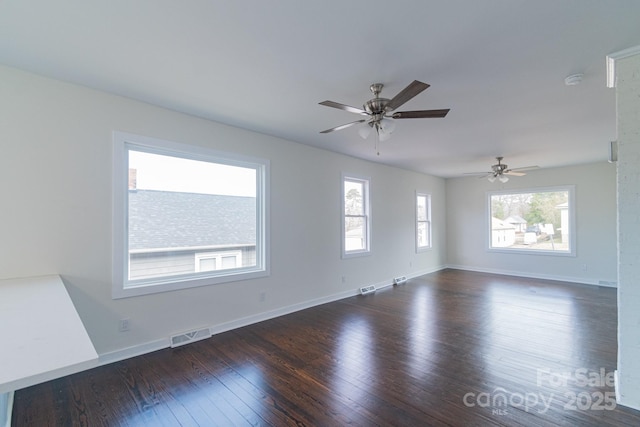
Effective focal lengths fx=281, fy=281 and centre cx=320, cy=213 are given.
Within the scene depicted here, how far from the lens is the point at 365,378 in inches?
99.7

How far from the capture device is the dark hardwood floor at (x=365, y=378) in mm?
2047

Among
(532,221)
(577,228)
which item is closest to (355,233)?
(532,221)

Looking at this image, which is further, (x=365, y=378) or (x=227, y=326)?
(x=227, y=326)

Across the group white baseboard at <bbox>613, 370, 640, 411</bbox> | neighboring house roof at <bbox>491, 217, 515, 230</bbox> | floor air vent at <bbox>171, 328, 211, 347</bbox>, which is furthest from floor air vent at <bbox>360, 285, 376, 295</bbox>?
neighboring house roof at <bbox>491, 217, 515, 230</bbox>

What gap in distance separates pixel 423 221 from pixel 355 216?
2.92 m

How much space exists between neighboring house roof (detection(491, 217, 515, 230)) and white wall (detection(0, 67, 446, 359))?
5.48 meters

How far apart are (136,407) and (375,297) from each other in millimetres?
4009

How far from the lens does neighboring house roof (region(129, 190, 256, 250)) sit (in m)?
3.10

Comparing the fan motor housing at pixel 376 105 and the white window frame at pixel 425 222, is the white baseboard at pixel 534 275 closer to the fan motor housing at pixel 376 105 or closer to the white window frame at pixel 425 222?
the white window frame at pixel 425 222

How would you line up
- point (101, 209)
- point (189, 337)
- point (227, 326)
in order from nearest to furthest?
point (101, 209) → point (189, 337) → point (227, 326)

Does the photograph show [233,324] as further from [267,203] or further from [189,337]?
[267,203]

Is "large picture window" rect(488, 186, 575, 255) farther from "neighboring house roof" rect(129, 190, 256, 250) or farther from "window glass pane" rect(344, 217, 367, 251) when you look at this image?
"neighboring house roof" rect(129, 190, 256, 250)

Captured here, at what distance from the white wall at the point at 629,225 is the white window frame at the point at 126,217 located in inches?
143

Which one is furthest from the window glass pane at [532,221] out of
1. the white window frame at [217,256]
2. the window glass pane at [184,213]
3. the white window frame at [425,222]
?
the white window frame at [217,256]
